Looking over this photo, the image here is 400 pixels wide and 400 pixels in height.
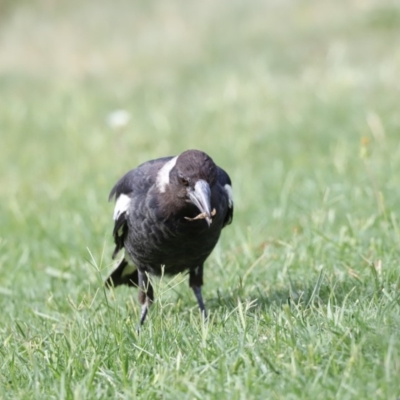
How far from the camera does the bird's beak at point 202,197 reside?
3.72 metres

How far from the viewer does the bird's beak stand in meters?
3.72

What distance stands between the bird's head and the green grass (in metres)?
0.47

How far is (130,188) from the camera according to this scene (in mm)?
4434

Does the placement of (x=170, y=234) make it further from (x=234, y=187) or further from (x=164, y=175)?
(x=234, y=187)

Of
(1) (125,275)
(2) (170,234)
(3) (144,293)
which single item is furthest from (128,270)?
(2) (170,234)

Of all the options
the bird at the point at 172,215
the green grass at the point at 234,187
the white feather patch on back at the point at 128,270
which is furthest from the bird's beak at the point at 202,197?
the white feather patch on back at the point at 128,270

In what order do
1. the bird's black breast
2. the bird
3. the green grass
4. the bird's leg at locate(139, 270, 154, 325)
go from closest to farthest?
the green grass, the bird, the bird's black breast, the bird's leg at locate(139, 270, 154, 325)

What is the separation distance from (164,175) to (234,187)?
311cm

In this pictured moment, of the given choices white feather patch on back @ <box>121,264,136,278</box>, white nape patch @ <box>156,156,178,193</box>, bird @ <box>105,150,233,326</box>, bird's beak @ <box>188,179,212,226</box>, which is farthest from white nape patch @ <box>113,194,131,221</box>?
bird's beak @ <box>188,179,212,226</box>

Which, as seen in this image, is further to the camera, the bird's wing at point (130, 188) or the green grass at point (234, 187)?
the bird's wing at point (130, 188)

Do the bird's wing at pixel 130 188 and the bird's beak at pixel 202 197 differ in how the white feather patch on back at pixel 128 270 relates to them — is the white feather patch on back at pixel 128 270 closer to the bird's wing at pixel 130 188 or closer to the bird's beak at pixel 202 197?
the bird's wing at pixel 130 188

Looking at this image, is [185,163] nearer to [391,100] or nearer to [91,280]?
[91,280]

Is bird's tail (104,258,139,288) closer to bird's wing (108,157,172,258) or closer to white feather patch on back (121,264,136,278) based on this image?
white feather patch on back (121,264,136,278)

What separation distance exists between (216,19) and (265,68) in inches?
161
